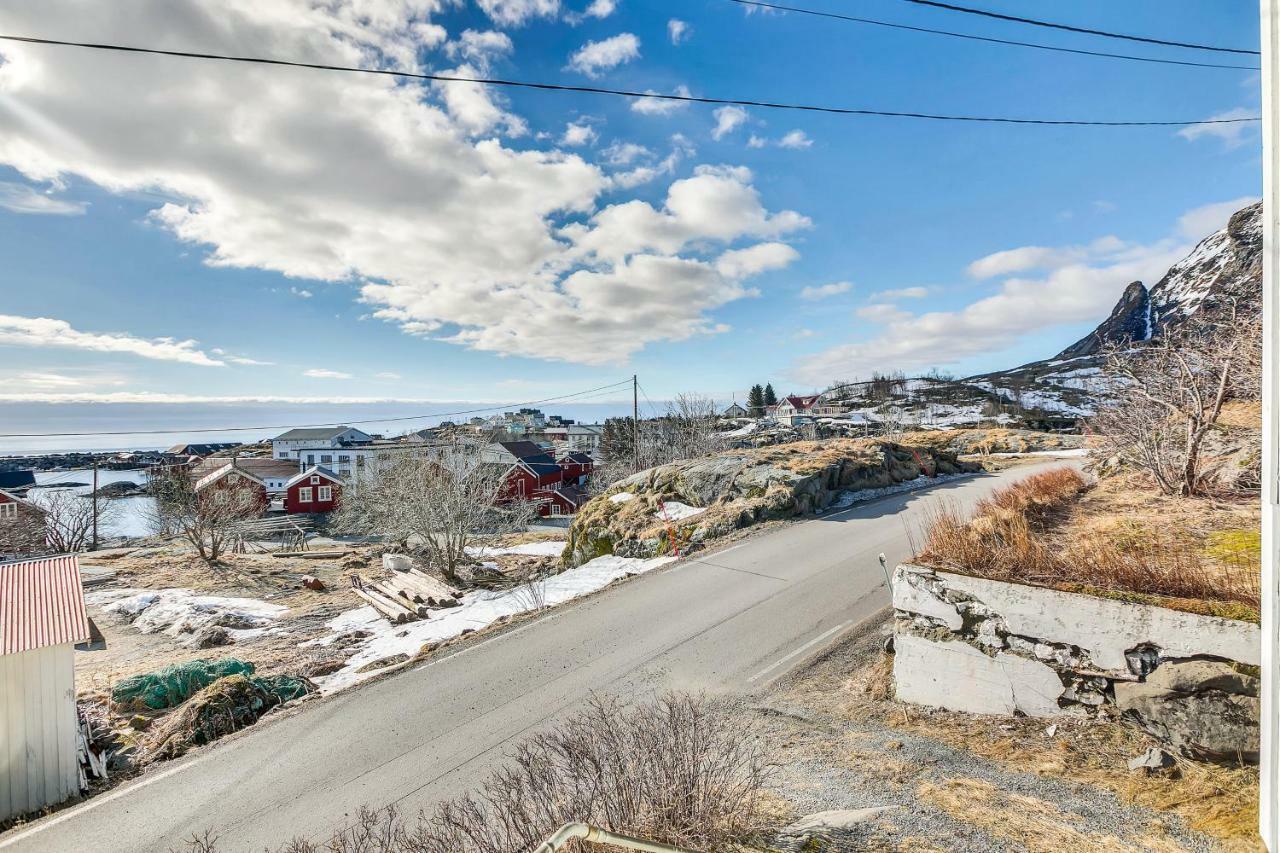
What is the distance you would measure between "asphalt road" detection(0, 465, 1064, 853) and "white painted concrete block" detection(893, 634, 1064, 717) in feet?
5.51

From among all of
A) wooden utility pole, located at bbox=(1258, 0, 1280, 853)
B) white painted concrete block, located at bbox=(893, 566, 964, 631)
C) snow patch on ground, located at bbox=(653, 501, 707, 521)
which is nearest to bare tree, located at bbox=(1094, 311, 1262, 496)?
white painted concrete block, located at bbox=(893, 566, 964, 631)

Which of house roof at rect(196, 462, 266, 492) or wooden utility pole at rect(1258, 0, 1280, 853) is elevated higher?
wooden utility pole at rect(1258, 0, 1280, 853)

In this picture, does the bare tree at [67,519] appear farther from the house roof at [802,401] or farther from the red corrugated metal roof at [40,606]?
the house roof at [802,401]

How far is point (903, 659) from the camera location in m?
5.61

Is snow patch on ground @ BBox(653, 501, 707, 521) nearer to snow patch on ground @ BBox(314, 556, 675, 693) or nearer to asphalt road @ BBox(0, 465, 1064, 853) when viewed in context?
snow patch on ground @ BBox(314, 556, 675, 693)

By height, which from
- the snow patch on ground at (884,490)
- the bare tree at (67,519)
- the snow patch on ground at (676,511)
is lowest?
the bare tree at (67,519)

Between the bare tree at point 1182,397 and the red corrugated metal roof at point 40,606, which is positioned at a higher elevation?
the bare tree at point 1182,397

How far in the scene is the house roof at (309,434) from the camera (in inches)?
2479

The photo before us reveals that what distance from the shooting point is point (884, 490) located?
18.0 meters

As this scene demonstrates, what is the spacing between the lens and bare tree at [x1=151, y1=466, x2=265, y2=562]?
23812 mm

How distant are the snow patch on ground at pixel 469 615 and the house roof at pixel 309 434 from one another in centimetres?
5735

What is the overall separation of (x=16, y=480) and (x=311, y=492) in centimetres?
1834

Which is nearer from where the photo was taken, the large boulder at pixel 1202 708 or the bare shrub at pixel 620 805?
the bare shrub at pixel 620 805

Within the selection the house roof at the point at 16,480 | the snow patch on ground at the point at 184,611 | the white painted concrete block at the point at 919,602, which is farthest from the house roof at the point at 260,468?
the white painted concrete block at the point at 919,602
